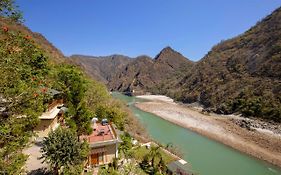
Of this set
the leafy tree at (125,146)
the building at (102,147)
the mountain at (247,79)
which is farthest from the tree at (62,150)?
the mountain at (247,79)

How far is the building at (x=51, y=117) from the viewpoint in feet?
87.0

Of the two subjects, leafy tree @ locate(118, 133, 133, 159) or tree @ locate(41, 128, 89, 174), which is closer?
tree @ locate(41, 128, 89, 174)

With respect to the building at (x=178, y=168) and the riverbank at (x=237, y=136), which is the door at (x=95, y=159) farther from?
the riverbank at (x=237, y=136)

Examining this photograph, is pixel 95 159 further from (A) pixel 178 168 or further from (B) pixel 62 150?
(A) pixel 178 168

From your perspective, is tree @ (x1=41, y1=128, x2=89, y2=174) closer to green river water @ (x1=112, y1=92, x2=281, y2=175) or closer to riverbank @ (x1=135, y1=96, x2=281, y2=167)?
green river water @ (x1=112, y1=92, x2=281, y2=175)

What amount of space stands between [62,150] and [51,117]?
433 inches

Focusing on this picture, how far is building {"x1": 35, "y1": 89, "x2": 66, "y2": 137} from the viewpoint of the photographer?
26516mm

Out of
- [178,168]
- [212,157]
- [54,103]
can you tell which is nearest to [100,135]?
[178,168]

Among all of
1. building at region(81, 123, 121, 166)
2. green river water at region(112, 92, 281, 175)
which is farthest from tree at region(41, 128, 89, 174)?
green river water at region(112, 92, 281, 175)

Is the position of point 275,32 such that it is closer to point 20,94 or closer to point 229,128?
point 229,128

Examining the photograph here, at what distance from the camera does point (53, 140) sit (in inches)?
666

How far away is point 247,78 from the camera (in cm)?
8125

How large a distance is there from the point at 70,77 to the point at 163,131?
26087 mm

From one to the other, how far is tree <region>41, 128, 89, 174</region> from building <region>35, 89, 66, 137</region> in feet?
26.8
